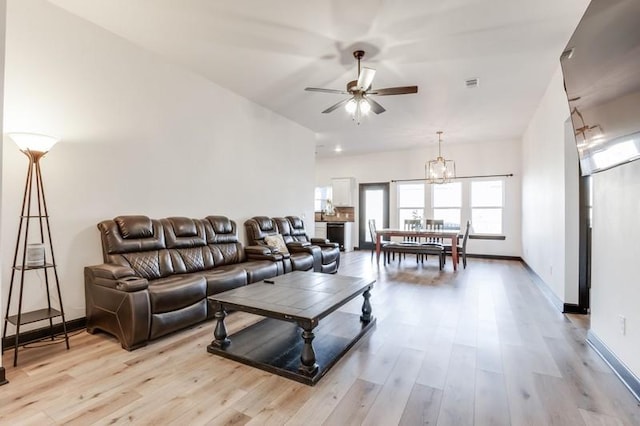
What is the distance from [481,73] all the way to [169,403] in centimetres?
468

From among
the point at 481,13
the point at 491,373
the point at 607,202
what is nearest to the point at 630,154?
the point at 607,202

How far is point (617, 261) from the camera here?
7.55 feet

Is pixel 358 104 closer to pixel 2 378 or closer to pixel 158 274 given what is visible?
pixel 158 274

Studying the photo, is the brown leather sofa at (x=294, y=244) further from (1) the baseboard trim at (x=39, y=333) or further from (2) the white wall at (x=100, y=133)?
(1) the baseboard trim at (x=39, y=333)

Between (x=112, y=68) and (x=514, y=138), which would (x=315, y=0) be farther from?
(x=514, y=138)

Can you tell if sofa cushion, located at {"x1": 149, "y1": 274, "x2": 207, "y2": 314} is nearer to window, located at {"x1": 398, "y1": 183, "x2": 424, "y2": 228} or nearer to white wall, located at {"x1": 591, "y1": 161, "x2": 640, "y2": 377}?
white wall, located at {"x1": 591, "y1": 161, "x2": 640, "y2": 377}

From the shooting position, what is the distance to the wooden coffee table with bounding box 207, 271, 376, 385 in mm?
2162

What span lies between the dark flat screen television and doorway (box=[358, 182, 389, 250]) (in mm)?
6626

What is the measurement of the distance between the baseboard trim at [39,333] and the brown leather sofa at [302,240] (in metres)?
2.99

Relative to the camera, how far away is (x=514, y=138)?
7.29 m

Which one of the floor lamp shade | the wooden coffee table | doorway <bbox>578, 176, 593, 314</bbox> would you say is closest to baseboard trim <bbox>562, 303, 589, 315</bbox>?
doorway <bbox>578, 176, 593, 314</bbox>

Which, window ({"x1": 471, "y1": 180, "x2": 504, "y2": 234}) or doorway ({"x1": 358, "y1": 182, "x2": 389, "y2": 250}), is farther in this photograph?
doorway ({"x1": 358, "y1": 182, "x2": 389, "y2": 250})

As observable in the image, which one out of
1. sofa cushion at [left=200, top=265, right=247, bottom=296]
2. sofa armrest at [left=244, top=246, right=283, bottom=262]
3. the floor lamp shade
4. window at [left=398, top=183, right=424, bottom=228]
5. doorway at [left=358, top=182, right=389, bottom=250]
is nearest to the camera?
the floor lamp shade

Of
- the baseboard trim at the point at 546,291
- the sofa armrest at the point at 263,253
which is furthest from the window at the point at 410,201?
the sofa armrest at the point at 263,253
